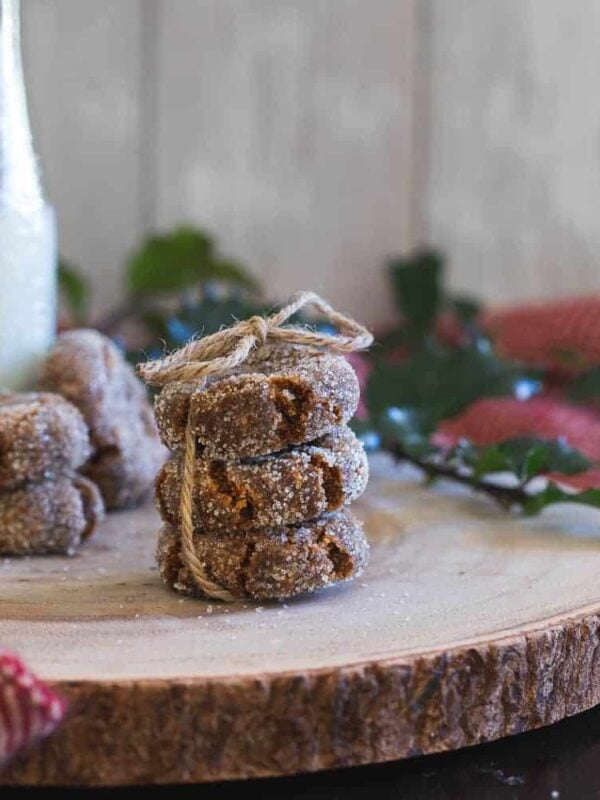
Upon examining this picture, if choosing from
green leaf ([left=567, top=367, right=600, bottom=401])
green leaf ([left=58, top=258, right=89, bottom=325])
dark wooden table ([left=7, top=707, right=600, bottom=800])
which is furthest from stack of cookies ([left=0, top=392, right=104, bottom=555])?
green leaf ([left=567, top=367, right=600, bottom=401])

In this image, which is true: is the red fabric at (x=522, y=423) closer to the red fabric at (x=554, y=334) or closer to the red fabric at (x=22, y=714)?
the red fabric at (x=554, y=334)

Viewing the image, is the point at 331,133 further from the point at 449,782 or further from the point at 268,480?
the point at 449,782

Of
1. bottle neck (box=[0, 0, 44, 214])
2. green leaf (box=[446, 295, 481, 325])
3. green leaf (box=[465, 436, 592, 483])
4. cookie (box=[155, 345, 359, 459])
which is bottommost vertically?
green leaf (box=[465, 436, 592, 483])

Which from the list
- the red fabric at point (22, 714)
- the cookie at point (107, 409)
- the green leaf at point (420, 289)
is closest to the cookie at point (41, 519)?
the cookie at point (107, 409)

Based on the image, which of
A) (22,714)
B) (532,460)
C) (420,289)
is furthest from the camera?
(420,289)

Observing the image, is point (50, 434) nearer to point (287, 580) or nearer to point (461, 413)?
point (287, 580)

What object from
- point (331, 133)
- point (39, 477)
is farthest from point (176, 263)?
point (39, 477)

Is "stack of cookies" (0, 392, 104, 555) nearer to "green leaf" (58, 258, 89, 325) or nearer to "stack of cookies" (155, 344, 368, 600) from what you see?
"stack of cookies" (155, 344, 368, 600)
